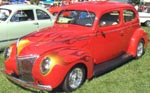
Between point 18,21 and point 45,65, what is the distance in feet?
14.0

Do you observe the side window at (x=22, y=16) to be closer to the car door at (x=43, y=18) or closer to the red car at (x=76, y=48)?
the car door at (x=43, y=18)

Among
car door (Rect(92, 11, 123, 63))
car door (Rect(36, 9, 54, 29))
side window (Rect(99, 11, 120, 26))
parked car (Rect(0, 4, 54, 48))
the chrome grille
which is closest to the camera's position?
the chrome grille

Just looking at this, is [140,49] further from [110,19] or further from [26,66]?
[26,66]

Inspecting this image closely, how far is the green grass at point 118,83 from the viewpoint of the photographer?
647cm

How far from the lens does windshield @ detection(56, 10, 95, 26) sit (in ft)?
23.5

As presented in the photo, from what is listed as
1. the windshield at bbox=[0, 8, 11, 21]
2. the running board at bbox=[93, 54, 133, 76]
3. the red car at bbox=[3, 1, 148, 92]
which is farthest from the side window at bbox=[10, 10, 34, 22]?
the running board at bbox=[93, 54, 133, 76]

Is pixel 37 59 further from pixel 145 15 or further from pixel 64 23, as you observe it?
pixel 145 15

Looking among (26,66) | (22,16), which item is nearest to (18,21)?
(22,16)

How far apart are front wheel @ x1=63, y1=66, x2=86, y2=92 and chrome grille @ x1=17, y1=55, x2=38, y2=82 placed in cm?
71

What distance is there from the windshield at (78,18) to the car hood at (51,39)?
0.65ft

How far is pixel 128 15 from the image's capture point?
849cm

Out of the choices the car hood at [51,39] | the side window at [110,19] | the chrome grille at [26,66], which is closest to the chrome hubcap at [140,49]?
the side window at [110,19]

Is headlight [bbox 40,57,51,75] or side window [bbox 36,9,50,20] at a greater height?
side window [bbox 36,9,50,20]

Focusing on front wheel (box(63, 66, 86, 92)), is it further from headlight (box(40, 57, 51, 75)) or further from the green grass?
headlight (box(40, 57, 51, 75))
